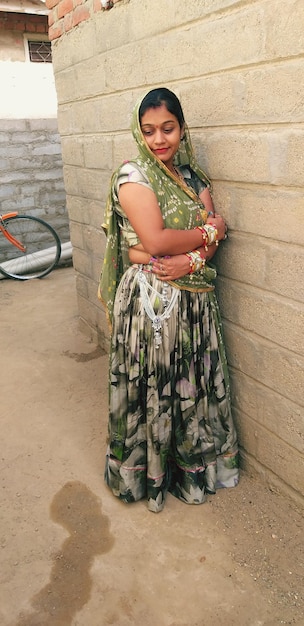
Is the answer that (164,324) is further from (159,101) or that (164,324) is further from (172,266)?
(159,101)

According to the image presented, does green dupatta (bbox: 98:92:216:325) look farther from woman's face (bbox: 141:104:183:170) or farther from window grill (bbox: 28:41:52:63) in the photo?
window grill (bbox: 28:41:52:63)

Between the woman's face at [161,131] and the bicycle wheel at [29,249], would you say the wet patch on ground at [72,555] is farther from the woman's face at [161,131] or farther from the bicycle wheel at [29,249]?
the bicycle wheel at [29,249]

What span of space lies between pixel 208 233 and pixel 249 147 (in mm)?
380

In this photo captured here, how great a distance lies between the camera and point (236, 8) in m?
1.84

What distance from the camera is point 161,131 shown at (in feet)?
6.19

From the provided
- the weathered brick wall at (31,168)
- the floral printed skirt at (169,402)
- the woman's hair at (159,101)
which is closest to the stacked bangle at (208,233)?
the floral printed skirt at (169,402)

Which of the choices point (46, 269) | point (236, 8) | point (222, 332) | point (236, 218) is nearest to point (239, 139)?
point (236, 218)

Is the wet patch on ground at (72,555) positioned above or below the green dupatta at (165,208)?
below

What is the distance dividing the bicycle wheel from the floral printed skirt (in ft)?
13.3

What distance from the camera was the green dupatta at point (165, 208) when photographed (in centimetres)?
195

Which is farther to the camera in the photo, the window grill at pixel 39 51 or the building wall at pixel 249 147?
the window grill at pixel 39 51

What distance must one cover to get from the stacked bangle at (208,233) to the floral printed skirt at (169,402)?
0.80ft

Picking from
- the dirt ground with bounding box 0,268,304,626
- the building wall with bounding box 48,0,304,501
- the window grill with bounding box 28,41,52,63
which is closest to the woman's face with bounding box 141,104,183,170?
the building wall with bounding box 48,0,304,501

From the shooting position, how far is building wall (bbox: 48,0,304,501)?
1.77 meters
